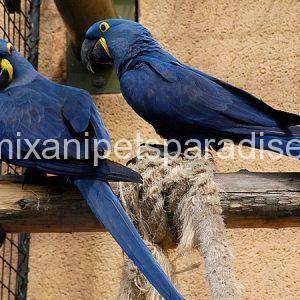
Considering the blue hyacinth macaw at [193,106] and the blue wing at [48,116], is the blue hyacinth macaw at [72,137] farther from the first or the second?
the blue hyacinth macaw at [193,106]

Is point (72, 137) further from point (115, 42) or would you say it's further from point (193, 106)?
point (115, 42)

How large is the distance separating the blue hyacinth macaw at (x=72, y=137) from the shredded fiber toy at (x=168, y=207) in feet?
0.25

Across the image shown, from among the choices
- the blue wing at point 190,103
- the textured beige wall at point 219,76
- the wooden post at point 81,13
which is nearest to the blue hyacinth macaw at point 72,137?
the blue wing at point 190,103

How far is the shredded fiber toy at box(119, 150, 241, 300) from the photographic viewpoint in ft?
3.89

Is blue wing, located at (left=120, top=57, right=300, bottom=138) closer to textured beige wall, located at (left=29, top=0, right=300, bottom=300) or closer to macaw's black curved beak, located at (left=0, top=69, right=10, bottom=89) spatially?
macaw's black curved beak, located at (left=0, top=69, right=10, bottom=89)

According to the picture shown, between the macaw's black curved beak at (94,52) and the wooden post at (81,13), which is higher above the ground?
the wooden post at (81,13)

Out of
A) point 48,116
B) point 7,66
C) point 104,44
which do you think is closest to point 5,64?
point 7,66

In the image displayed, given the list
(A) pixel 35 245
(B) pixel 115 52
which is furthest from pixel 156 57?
(A) pixel 35 245

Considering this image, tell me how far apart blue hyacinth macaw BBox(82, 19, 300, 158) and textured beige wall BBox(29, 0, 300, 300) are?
383mm

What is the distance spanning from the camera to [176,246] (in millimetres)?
1268

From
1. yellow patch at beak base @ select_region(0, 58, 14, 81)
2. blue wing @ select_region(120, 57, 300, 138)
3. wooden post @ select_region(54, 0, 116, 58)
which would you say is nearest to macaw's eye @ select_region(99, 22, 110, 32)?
wooden post @ select_region(54, 0, 116, 58)

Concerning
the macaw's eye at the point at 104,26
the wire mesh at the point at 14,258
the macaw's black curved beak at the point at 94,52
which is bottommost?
the wire mesh at the point at 14,258

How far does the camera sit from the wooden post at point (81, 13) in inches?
72.4

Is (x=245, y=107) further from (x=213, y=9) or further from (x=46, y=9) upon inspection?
(x=46, y=9)
